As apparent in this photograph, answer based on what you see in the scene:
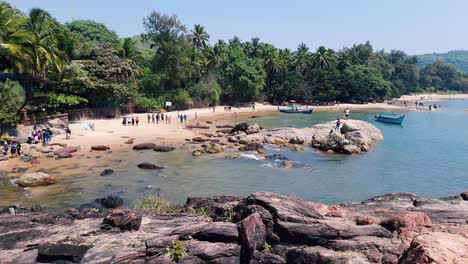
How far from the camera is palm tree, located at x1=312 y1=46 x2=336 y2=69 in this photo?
395 feet

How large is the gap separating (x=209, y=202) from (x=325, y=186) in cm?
1500

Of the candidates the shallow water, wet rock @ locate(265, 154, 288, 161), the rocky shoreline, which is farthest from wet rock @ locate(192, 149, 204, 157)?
the rocky shoreline

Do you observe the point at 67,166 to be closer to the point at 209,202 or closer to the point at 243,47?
the point at 209,202

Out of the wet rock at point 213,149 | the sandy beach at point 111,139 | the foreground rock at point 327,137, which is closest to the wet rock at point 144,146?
the sandy beach at point 111,139

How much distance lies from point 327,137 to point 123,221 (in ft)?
116

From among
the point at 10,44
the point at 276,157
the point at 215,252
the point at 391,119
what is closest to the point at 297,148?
the point at 276,157

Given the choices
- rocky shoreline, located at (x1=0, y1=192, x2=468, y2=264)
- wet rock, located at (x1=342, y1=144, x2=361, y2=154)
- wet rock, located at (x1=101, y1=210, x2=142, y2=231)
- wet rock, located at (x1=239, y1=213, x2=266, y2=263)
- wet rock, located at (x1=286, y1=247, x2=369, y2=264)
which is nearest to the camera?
wet rock, located at (x1=286, y1=247, x2=369, y2=264)

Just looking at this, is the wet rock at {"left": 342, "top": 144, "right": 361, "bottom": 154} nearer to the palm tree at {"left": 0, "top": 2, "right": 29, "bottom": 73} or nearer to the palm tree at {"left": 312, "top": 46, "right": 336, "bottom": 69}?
the palm tree at {"left": 0, "top": 2, "right": 29, "bottom": 73}

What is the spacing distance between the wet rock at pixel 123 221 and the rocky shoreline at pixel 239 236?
1 centimetres

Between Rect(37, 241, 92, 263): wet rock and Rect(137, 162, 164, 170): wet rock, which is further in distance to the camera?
Rect(137, 162, 164, 170): wet rock

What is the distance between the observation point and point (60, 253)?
14586 millimetres

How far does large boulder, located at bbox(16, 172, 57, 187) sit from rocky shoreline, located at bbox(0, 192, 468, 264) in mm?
12735

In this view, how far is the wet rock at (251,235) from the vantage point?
1471cm

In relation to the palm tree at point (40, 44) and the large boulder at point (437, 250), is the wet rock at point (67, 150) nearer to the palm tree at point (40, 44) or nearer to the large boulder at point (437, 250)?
the palm tree at point (40, 44)
